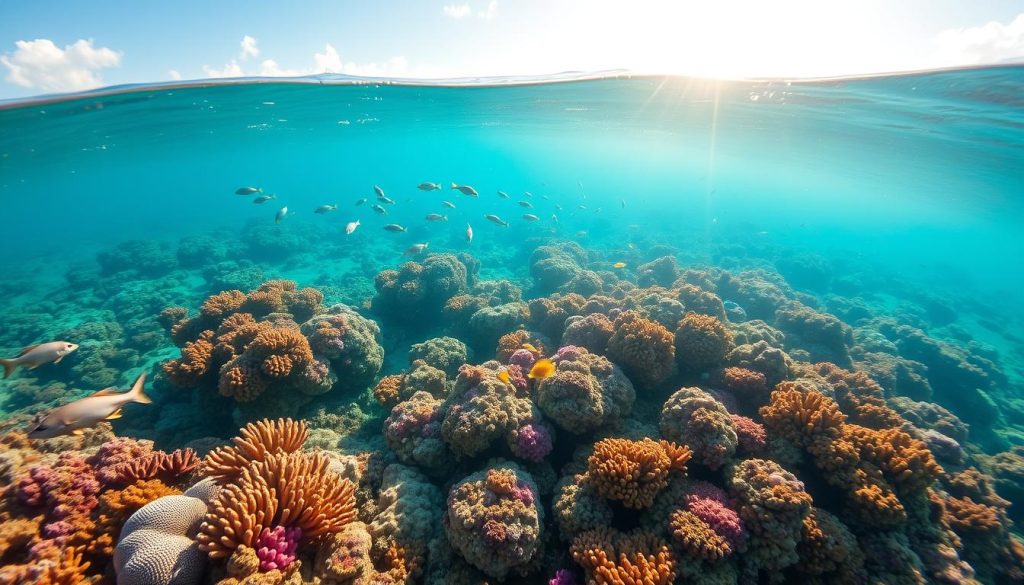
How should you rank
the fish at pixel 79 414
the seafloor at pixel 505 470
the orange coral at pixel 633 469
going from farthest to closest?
the orange coral at pixel 633 469, the fish at pixel 79 414, the seafloor at pixel 505 470

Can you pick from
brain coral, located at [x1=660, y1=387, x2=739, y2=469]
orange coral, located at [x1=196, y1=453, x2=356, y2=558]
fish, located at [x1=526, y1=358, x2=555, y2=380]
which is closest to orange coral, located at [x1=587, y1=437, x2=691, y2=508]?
brain coral, located at [x1=660, y1=387, x2=739, y2=469]

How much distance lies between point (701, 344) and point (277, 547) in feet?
24.3

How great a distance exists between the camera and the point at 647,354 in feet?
23.5

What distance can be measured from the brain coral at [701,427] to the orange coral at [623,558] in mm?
1531

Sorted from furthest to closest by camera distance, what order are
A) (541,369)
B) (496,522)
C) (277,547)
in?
(541,369) → (496,522) → (277,547)

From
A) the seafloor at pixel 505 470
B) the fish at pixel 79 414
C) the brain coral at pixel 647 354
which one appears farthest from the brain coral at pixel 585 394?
the fish at pixel 79 414

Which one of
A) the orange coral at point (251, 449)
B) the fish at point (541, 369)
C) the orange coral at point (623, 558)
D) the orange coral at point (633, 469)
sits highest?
the orange coral at point (251, 449)

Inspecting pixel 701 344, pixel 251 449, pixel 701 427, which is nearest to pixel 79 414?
pixel 251 449

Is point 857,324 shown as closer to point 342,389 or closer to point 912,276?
point 342,389

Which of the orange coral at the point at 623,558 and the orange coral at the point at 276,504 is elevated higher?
the orange coral at the point at 276,504

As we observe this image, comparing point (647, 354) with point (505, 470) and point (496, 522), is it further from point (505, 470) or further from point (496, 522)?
point (496, 522)

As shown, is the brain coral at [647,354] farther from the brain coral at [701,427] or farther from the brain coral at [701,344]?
the brain coral at [701,427]

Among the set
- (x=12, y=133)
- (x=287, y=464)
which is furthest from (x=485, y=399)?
(x=12, y=133)

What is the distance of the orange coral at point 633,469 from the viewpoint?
15.9ft
